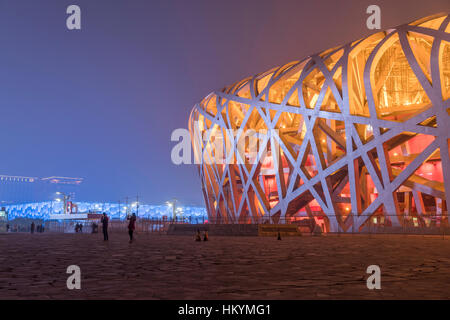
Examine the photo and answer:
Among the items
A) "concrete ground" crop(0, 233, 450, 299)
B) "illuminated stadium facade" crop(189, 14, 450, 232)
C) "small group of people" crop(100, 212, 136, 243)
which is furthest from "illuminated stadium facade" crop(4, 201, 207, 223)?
"concrete ground" crop(0, 233, 450, 299)

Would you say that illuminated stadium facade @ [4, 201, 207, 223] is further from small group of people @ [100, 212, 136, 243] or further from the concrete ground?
the concrete ground

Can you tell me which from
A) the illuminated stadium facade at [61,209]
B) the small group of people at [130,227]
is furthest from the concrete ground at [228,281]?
the illuminated stadium facade at [61,209]

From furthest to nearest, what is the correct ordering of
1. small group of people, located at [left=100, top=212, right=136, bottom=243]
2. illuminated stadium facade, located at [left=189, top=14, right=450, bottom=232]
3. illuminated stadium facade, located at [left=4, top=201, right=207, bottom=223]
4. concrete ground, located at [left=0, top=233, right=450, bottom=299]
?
illuminated stadium facade, located at [left=4, top=201, right=207, bottom=223] → illuminated stadium facade, located at [left=189, top=14, right=450, bottom=232] → small group of people, located at [left=100, top=212, right=136, bottom=243] → concrete ground, located at [left=0, top=233, right=450, bottom=299]

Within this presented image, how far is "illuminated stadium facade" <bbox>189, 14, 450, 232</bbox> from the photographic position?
3145cm

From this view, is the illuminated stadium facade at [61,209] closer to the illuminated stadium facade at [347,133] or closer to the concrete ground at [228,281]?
the illuminated stadium facade at [347,133]

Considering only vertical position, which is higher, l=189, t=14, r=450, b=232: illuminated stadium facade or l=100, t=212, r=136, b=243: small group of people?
l=189, t=14, r=450, b=232: illuminated stadium facade

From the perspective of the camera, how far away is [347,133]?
116ft

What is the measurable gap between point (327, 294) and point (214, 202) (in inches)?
2010

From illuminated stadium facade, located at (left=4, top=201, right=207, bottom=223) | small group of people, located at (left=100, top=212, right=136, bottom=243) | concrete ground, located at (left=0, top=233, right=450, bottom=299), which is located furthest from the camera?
illuminated stadium facade, located at (left=4, top=201, right=207, bottom=223)

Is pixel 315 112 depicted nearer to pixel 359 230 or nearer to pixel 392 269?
pixel 359 230

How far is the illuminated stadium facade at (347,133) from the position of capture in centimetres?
3145

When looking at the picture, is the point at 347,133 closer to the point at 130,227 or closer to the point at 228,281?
the point at 130,227

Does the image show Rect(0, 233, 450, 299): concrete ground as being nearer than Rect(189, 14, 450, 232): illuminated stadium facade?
Yes

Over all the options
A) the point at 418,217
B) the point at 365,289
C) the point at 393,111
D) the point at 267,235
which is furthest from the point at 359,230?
the point at 365,289
